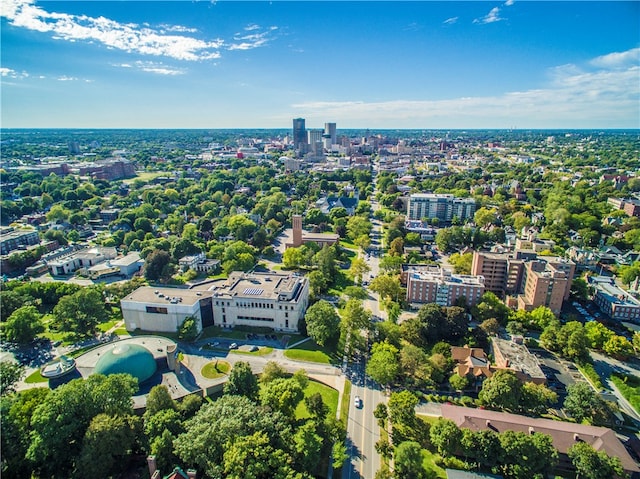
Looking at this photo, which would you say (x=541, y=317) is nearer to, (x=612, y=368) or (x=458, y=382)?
(x=612, y=368)

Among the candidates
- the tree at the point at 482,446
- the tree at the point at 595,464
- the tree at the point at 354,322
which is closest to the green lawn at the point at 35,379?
the tree at the point at 354,322

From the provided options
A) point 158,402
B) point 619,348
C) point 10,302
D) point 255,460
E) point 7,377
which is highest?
point 7,377

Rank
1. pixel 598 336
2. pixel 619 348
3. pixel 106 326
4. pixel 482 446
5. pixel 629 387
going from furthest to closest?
pixel 106 326 → pixel 598 336 → pixel 619 348 → pixel 629 387 → pixel 482 446

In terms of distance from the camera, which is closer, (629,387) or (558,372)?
(629,387)

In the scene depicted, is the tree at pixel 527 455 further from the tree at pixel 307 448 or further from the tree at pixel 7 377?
the tree at pixel 7 377

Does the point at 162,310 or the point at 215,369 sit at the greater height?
the point at 162,310

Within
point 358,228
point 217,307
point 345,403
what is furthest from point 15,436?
point 358,228

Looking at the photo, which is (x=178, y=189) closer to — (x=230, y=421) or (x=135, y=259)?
(x=135, y=259)
